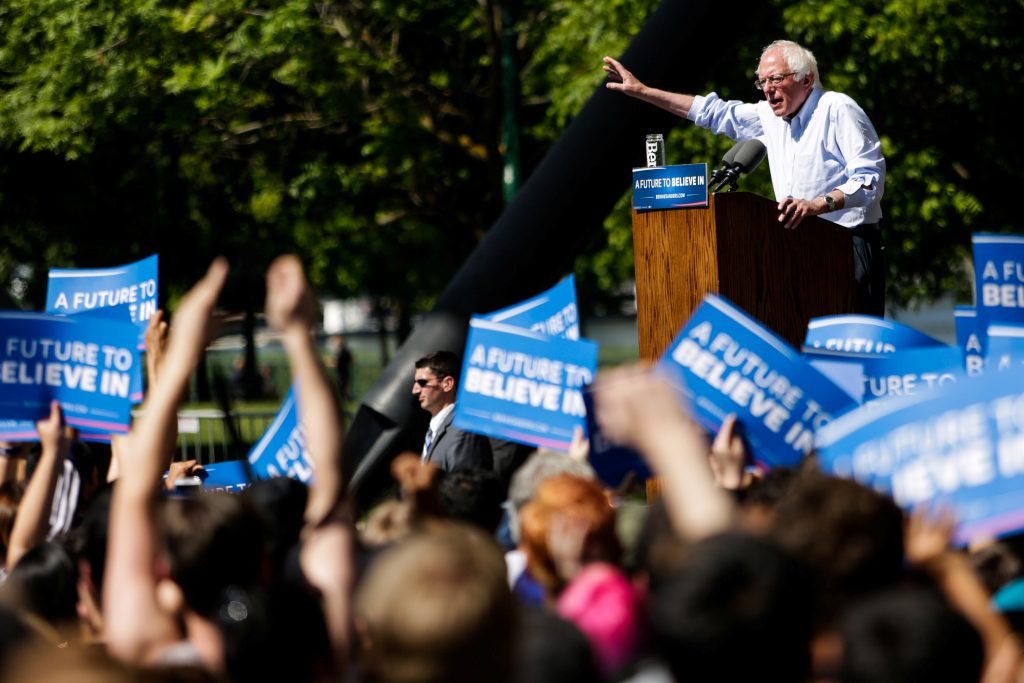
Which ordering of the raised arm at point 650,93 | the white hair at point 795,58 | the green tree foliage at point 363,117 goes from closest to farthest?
the white hair at point 795,58, the raised arm at point 650,93, the green tree foliage at point 363,117

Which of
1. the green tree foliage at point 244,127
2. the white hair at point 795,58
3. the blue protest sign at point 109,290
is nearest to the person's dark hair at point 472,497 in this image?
the blue protest sign at point 109,290

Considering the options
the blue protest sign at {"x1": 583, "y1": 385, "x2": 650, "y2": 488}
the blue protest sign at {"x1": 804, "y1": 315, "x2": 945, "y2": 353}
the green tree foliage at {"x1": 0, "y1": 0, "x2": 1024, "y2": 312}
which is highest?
the green tree foliage at {"x1": 0, "y1": 0, "x2": 1024, "y2": 312}

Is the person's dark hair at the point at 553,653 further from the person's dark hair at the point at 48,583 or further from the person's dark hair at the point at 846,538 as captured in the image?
the person's dark hair at the point at 48,583

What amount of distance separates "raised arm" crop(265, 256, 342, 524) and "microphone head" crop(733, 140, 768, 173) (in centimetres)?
361

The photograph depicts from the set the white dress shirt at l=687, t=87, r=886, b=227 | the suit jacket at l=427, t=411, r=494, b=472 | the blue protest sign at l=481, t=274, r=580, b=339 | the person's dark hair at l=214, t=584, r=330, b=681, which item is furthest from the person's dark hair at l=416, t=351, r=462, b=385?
the person's dark hair at l=214, t=584, r=330, b=681

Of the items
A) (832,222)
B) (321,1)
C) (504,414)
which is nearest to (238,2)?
(321,1)

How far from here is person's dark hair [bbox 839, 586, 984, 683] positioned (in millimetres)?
2695

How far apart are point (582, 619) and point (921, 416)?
40.1 inches

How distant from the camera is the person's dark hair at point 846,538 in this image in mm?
3010

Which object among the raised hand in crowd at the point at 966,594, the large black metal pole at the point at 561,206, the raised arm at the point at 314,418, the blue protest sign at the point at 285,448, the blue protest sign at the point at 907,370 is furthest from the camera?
the large black metal pole at the point at 561,206

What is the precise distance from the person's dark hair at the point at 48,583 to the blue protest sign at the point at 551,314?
7.37 ft

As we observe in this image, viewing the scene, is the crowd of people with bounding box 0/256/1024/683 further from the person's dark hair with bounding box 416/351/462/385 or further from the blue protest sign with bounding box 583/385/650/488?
the person's dark hair with bounding box 416/351/462/385

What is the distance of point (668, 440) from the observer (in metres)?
3.00

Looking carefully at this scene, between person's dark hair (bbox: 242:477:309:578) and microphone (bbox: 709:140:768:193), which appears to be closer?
person's dark hair (bbox: 242:477:309:578)
